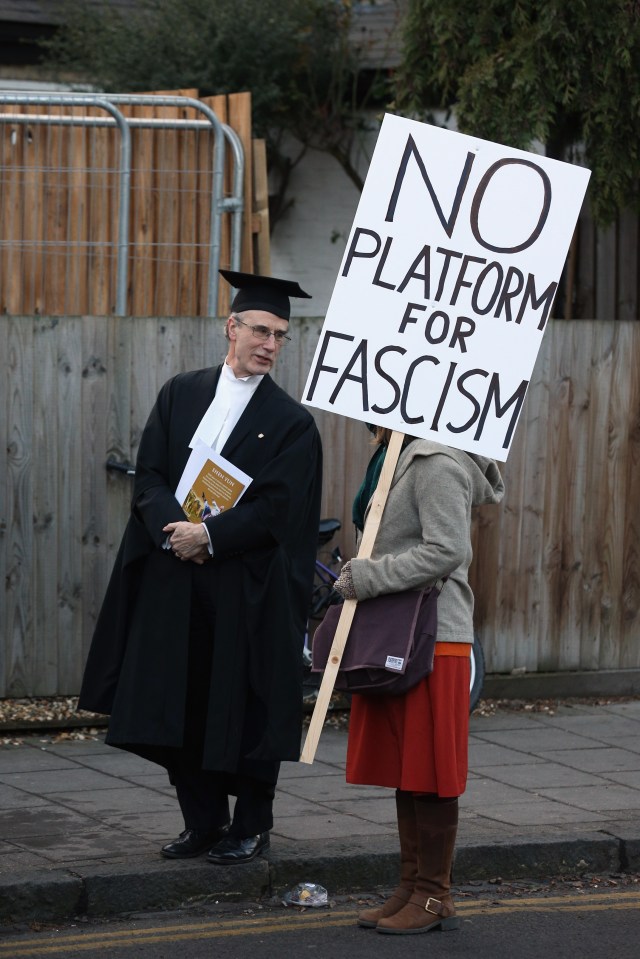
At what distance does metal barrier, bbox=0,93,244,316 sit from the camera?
8797mm

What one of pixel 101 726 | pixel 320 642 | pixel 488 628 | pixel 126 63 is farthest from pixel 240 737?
pixel 126 63

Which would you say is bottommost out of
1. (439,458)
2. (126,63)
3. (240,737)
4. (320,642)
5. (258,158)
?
(240,737)

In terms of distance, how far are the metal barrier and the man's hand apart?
361cm

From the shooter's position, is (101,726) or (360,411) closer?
(360,411)

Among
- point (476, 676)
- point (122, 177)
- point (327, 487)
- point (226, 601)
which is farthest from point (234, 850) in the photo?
point (122, 177)

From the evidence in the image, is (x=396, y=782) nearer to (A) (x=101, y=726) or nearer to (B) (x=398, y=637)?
(B) (x=398, y=637)

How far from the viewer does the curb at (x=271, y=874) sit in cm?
520

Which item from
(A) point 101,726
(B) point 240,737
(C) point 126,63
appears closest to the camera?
(B) point 240,737

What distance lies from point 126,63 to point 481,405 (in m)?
9.12

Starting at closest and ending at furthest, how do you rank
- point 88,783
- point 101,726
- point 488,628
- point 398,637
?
point 398,637 → point 88,783 → point 101,726 → point 488,628

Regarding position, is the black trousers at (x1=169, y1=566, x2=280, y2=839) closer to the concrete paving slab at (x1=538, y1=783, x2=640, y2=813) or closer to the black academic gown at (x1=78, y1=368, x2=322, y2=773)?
the black academic gown at (x1=78, y1=368, x2=322, y2=773)

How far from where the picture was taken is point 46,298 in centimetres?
927

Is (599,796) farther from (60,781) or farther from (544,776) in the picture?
(60,781)

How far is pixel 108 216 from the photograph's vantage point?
30.4ft
